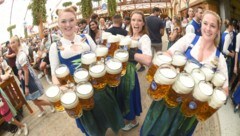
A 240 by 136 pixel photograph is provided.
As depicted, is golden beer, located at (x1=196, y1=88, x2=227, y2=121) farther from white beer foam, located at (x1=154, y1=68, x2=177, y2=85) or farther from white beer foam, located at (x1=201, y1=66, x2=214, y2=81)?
white beer foam, located at (x1=154, y1=68, x2=177, y2=85)

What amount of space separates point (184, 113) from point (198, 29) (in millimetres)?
2723

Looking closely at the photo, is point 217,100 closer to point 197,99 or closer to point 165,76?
point 197,99

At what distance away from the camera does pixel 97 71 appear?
166 cm

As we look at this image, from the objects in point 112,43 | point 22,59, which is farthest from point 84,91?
point 22,59

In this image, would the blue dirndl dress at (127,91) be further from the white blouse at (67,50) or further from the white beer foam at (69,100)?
the white beer foam at (69,100)

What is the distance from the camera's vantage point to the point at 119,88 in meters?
2.36

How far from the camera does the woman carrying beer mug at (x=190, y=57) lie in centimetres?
168

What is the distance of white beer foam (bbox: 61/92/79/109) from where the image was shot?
152 centimetres

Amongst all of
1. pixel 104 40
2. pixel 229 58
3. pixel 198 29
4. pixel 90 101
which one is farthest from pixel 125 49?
pixel 229 58

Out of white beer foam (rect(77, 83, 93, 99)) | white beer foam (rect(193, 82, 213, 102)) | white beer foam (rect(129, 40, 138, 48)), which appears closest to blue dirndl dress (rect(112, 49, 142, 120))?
white beer foam (rect(129, 40, 138, 48))

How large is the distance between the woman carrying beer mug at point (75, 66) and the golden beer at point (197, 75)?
774 millimetres

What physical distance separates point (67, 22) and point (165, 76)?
1.08 metres

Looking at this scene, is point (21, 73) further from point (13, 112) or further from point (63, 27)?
point (63, 27)

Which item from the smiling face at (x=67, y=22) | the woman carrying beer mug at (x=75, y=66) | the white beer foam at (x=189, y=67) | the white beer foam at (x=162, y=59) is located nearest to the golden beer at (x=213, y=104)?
the white beer foam at (x=189, y=67)
